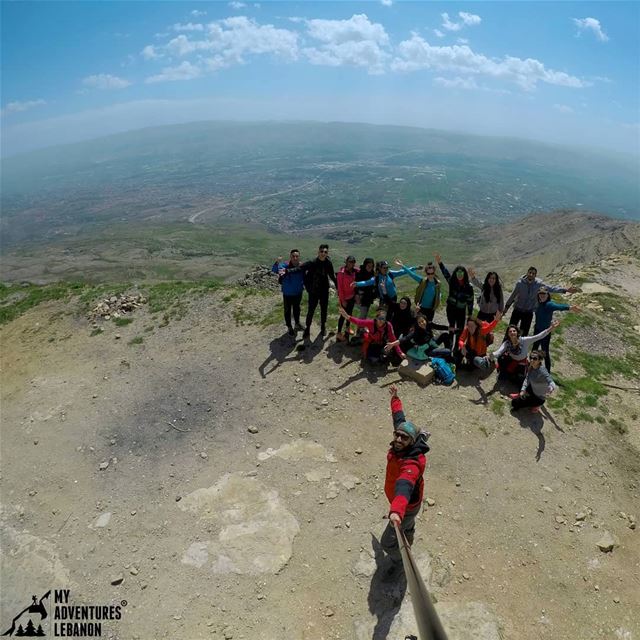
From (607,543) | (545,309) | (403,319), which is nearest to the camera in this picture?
(607,543)

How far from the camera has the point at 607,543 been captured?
26.0 feet

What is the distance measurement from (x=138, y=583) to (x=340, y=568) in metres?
3.95

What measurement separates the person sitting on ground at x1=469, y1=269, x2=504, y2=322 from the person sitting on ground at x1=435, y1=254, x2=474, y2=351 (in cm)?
28

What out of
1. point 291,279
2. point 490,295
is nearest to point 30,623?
point 291,279

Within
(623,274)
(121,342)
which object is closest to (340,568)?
(121,342)

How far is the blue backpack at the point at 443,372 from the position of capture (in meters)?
12.1

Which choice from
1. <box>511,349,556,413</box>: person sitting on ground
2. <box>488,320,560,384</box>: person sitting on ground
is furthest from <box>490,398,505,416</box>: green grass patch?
<box>488,320,560,384</box>: person sitting on ground

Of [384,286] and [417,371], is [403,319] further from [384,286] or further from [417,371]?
[417,371]

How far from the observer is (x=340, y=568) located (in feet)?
25.1

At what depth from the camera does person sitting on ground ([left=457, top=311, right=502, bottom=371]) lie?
12.0 metres

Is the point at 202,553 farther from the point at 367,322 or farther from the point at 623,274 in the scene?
the point at 623,274

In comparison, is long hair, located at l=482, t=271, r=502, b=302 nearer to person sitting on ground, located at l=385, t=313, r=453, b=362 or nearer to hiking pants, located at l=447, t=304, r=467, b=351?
hiking pants, located at l=447, t=304, r=467, b=351

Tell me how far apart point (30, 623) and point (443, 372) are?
11083mm

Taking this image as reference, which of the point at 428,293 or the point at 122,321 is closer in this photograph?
the point at 428,293
